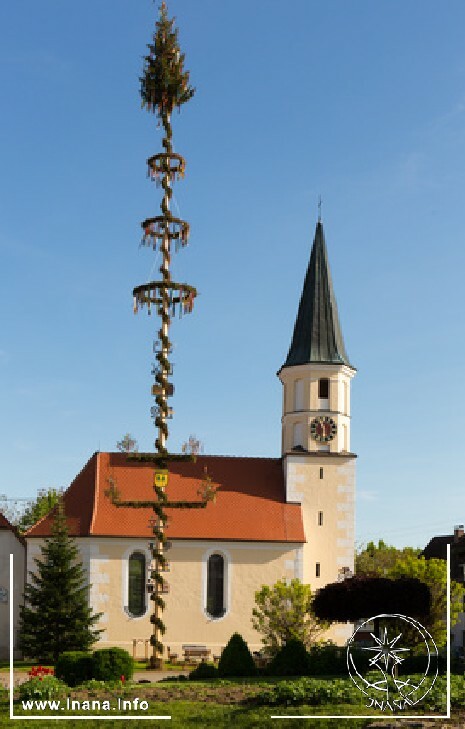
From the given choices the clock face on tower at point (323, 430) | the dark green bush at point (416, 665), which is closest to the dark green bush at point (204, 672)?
the dark green bush at point (416, 665)

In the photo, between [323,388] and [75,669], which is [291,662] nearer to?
[75,669]

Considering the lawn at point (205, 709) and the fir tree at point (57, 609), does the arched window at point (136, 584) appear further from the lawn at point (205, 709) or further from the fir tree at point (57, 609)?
the lawn at point (205, 709)

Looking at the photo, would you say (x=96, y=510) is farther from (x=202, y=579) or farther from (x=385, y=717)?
(x=385, y=717)

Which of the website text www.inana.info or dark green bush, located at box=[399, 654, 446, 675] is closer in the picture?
the website text www.inana.info

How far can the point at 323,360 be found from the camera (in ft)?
185

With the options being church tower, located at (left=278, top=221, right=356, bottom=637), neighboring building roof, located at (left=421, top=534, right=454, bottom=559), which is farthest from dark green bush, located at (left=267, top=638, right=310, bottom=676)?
neighboring building roof, located at (left=421, top=534, right=454, bottom=559)

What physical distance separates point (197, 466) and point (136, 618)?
8.98 meters

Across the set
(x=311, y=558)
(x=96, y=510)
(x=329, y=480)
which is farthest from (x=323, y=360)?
(x=96, y=510)

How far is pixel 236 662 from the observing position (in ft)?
124

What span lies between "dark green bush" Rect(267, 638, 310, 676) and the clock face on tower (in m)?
17.9

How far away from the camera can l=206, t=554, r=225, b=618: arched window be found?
52219mm

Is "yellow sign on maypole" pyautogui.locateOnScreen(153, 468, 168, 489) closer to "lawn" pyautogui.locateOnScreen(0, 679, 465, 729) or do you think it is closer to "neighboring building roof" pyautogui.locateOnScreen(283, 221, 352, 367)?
"lawn" pyautogui.locateOnScreen(0, 679, 465, 729)

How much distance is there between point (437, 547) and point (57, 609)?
156 feet

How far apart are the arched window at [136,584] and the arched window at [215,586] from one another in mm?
3307
